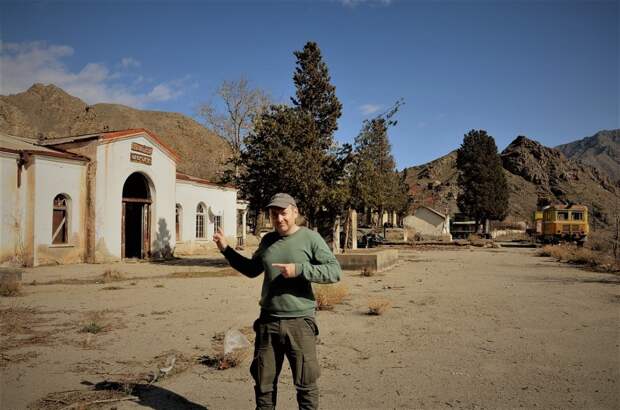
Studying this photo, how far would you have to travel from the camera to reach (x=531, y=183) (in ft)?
319

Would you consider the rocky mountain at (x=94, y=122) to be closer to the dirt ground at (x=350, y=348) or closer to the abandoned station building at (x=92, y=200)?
the abandoned station building at (x=92, y=200)

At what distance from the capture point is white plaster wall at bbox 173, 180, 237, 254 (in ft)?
87.1

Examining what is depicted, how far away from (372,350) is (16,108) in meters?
84.6

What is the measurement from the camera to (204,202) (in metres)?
28.2

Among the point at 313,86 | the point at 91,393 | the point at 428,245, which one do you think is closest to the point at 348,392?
the point at 91,393

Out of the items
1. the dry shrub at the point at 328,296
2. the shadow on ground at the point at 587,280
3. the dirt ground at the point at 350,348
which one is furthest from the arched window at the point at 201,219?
the shadow on ground at the point at 587,280

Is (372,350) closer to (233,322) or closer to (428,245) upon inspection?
(233,322)

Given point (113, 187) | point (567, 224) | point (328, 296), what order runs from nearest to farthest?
point (328, 296), point (113, 187), point (567, 224)

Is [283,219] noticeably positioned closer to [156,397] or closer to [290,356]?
[290,356]

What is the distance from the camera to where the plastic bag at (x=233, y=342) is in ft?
18.9

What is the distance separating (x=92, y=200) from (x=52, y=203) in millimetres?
1734

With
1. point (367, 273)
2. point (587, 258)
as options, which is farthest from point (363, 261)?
point (587, 258)

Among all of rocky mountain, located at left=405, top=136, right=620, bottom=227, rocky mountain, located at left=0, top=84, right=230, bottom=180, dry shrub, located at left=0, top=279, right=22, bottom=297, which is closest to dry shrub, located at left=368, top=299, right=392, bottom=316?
dry shrub, located at left=0, top=279, right=22, bottom=297

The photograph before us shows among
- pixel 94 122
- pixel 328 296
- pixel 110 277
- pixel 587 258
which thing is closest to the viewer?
pixel 328 296
